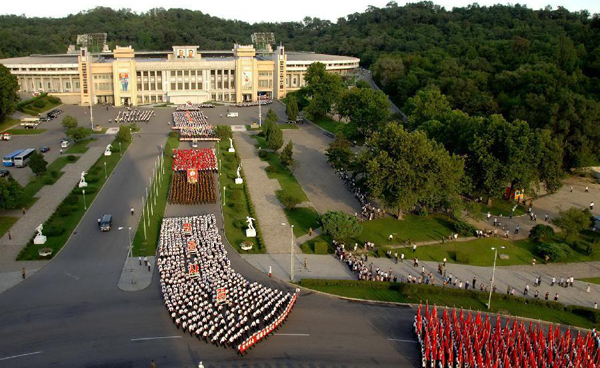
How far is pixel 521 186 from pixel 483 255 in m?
9.45

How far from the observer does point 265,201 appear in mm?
45750

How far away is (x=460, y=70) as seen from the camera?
80.7 m

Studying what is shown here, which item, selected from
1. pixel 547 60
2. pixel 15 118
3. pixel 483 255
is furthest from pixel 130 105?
pixel 483 255

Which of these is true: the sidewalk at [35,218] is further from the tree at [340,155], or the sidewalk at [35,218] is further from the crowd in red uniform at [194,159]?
the tree at [340,155]

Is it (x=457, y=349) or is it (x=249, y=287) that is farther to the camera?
(x=249, y=287)

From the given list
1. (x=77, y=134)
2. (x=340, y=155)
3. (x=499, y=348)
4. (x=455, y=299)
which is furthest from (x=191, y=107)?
(x=499, y=348)

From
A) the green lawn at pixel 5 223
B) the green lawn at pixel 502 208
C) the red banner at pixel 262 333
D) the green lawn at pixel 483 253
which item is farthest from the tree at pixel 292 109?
the red banner at pixel 262 333

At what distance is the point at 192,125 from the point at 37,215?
34555 millimetres

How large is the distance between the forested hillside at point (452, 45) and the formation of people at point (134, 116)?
126 ft

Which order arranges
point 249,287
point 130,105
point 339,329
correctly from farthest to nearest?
point 130,105, point 249,287, point 339,329

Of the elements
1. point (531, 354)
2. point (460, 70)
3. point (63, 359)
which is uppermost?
point (460, 70)

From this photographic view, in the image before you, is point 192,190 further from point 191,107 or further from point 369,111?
point 191,107

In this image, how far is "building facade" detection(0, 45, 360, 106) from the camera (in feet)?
300

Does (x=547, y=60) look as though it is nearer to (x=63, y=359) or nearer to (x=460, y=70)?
(x=460, y=70)
